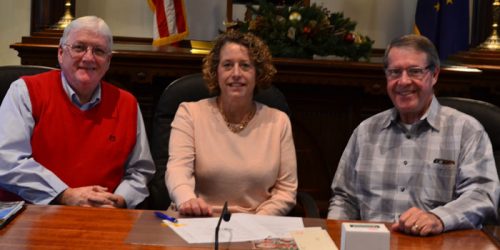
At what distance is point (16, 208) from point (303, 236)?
79 cm

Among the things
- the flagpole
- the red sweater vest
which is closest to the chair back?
the red sweater vest

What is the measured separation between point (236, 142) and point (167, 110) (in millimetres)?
364

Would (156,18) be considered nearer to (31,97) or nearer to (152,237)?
(31,97)

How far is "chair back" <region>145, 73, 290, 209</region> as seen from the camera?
2.82 meters

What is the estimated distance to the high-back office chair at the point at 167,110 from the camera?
9.24 feet

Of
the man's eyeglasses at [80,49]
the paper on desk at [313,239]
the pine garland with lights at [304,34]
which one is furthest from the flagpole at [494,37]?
the paper on desk at [313,239]

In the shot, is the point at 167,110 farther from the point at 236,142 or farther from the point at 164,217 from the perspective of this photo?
the point at 164,217

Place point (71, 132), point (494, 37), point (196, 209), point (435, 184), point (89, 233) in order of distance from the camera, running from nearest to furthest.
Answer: point (89, 233), point (196, 209), point (435, 184), point (71, 132), point (494, 37)

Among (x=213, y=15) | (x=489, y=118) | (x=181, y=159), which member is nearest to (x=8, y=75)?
(x=181, y=159)

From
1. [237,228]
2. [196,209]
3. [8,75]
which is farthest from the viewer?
[8,75]

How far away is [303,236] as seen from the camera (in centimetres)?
190

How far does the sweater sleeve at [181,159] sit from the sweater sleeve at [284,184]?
28 cm

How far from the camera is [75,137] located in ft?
8.21

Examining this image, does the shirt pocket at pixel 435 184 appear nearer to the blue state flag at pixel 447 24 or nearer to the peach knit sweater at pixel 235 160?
the peach knit sweater at pixel 235 160
